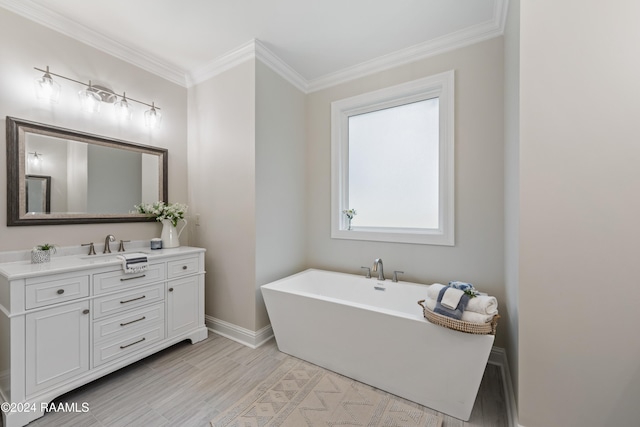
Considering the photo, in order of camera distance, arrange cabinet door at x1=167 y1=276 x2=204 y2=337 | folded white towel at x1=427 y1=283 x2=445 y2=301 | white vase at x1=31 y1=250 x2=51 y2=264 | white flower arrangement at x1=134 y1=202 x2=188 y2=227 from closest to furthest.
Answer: folded white towel at x1=427 y1=283 x2=445 y2=301
white vase at x1=31 y1=250 x2=51 y2=264
cabinet door at x1=167 y1=276 x2=204 y2=337
white flower arrangement at x1=134 y1=202 x2=188 y2=227

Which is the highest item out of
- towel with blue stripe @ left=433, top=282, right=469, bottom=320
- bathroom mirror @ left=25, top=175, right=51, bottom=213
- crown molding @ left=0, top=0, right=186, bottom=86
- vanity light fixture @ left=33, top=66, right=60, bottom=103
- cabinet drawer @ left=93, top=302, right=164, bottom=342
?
crown molding @ left=0, top=0, right=186, bottom=86

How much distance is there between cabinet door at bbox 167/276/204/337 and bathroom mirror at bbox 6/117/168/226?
820 mm

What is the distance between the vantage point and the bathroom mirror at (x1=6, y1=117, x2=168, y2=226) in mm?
1887

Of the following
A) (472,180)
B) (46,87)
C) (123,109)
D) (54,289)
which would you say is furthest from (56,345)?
(472,180)

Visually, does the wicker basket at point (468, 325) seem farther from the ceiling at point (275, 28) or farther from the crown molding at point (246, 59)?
the crown molding at point (246, 59)

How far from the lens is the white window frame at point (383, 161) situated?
2.31 m

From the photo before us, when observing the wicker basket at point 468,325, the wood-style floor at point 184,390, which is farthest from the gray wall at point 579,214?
the wood-style floor at point 184,390

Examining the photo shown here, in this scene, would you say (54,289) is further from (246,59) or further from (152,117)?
(246,59)

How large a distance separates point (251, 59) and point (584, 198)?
A: 105 inches

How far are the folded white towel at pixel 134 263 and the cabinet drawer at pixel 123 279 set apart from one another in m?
0.05

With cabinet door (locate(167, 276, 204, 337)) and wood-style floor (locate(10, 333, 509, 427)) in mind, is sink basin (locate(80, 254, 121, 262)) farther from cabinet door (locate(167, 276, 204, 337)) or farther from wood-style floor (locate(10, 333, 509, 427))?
wood-style floor (locate(10, 333, 509, 427))

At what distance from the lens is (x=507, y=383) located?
1.80m

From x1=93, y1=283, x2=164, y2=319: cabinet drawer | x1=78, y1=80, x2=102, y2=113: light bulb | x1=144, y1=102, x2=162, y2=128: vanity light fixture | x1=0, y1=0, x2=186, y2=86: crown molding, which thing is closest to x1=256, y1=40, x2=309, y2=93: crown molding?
x1=0, y1=0, x2=186, y2=86: crown molding

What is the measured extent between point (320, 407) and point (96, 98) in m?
3.06
